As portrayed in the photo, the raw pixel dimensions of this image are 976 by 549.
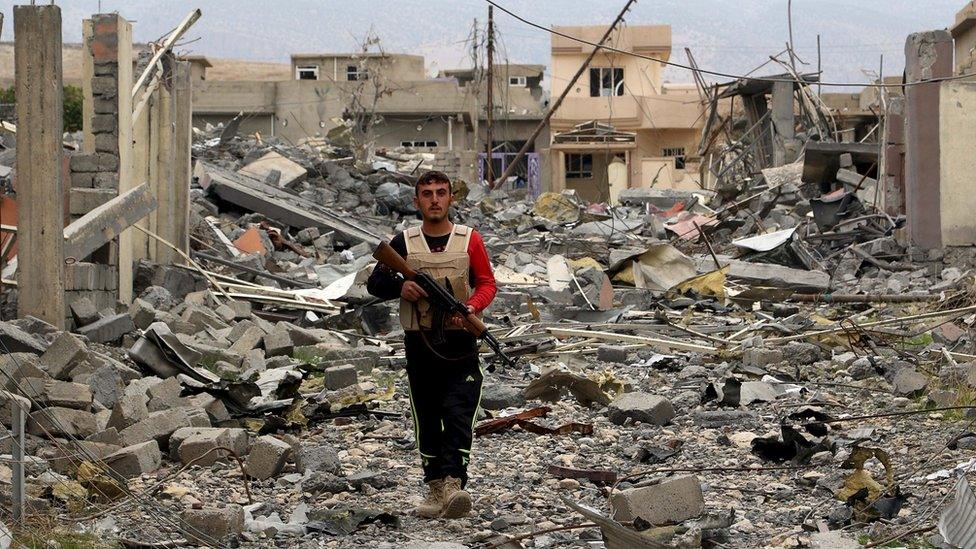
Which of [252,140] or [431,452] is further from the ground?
[252,140]

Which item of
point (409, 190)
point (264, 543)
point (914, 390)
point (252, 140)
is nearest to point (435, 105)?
point (252, 140)

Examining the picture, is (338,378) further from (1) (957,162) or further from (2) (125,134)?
(1) (957,162)

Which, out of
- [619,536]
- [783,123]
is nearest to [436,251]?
[619,536]

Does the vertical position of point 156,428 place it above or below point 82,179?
below

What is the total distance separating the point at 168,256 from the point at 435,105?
31.7 m

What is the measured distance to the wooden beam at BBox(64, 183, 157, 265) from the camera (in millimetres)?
10219

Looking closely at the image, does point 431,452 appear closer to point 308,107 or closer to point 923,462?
point 923,462

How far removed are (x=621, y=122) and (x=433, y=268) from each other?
4212cm

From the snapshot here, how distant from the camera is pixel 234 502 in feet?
18.3

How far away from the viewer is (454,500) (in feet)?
16.9

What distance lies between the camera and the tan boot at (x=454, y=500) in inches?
204

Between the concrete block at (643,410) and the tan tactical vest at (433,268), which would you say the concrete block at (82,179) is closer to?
the concrete block at (643,410)

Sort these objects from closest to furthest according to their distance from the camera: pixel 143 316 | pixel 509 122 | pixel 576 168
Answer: pixel 143 316
pixel 576 168
pixel 509 122

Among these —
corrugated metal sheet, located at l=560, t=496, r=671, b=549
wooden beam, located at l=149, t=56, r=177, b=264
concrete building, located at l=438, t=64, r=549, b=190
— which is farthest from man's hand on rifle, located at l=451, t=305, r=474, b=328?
concrete building, located at l=438, t=64, r=549, b=190
